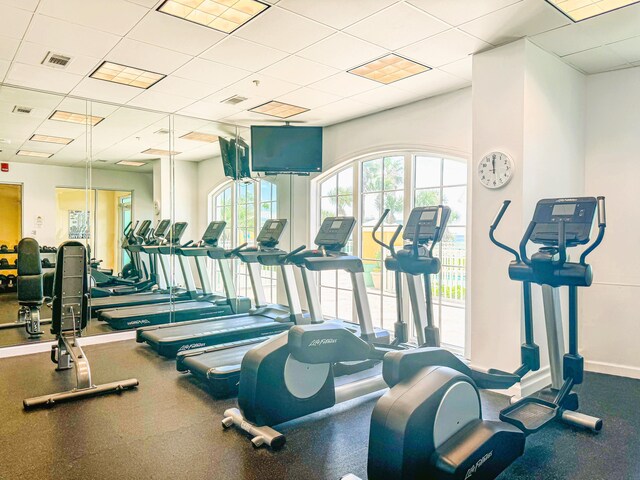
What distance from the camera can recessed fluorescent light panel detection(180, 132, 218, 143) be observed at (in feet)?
22.0

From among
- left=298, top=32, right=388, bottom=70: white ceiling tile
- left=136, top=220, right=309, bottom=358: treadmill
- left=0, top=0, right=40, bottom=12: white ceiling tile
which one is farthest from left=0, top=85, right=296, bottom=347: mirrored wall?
left=298, top=32, right=388, bottom=70: white ceiling tile

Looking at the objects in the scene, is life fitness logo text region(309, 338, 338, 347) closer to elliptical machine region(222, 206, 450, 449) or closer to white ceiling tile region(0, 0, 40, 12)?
elliptical machine region(222, 206, 450, 449)

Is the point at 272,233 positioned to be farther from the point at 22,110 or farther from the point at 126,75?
the point at 22,110

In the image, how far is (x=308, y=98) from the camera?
5.61 meters

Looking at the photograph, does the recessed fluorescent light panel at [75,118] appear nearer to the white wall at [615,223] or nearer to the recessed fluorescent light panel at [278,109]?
the recessed fluorescent light panel at [278,109]

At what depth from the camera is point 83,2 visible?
326 cm

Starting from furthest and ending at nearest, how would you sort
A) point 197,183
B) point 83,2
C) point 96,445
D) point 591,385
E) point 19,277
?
1. point 197,183
2. point 19,277
3. point 591,385
4. point 83,2
5. point 96,445

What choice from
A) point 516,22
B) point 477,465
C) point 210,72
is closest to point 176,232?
point 210,72

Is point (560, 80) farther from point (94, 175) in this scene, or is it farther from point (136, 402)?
point (94, 175)

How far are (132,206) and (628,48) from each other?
244 inches

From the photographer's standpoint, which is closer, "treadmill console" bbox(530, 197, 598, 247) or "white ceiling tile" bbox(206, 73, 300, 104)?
"treadmill console" bbox(530, 197, 598, 247)

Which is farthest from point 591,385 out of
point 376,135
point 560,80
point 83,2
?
point 83,2

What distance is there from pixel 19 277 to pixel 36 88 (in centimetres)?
221

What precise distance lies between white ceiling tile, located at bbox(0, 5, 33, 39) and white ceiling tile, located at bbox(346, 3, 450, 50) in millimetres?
2580
